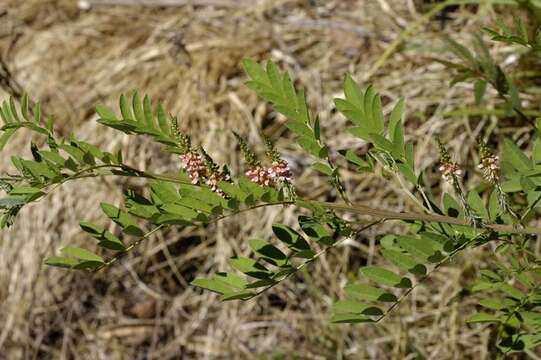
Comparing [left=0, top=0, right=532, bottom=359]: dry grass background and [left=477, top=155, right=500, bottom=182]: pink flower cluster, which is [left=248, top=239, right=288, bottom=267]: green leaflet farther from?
[left=0, top=0, right=532, bottom=359]: dry grass background

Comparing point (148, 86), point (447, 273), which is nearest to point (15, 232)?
point (148, 86)

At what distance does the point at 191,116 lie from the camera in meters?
2.77

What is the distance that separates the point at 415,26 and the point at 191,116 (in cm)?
86

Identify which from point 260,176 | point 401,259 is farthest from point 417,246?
point 260,176

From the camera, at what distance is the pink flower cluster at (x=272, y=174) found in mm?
1033

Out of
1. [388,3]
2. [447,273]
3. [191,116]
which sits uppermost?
[388,3]

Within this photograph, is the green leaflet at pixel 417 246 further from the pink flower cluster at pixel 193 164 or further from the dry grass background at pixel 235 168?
the dry grass background at pixel 235 168

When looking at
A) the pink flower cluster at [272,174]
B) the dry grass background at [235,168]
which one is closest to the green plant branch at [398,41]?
the dry grass background at [235,168]

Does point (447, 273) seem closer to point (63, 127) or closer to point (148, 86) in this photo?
point (148, 86)

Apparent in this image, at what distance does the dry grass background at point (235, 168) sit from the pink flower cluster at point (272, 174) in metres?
1.28

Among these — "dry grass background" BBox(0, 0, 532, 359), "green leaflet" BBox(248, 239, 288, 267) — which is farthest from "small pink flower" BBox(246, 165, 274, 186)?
"dry grass background" BBox(0, 0, 532, 359)

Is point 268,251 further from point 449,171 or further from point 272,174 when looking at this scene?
point 449,171

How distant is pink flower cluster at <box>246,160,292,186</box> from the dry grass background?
1283 millimetres

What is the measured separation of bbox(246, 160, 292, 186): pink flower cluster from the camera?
103 centimetres
